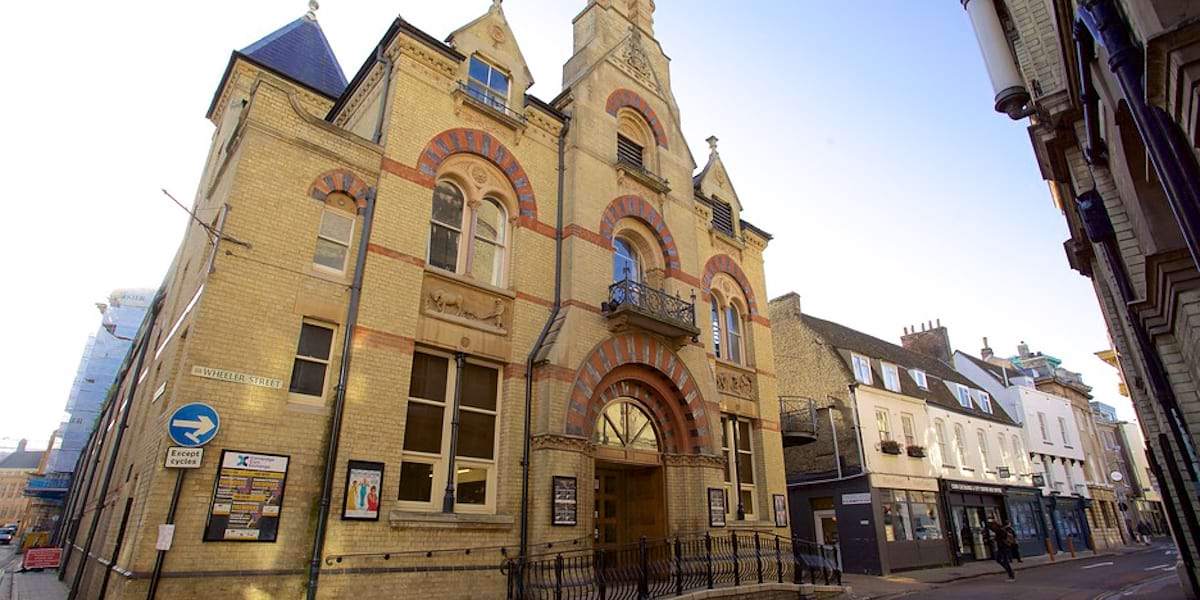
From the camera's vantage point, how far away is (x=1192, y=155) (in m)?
4.57

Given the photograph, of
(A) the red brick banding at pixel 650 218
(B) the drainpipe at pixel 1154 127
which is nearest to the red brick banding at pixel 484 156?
(A) the red brick banding at pixel 650 218

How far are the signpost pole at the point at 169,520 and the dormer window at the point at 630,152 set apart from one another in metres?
12.4

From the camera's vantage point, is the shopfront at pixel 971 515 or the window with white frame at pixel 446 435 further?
the shopfront at pixel 971 515

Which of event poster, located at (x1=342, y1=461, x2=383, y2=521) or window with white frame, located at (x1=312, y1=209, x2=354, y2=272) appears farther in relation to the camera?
window with white frame, located at (x1=312, y1=209, x2=354, y2=272)

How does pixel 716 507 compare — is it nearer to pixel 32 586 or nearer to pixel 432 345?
pixel 432 345

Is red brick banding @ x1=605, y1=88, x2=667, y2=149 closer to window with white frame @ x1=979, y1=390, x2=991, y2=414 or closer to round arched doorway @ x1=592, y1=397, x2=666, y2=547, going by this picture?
round arched doorway @ x1=592, y1=397, x2=666, y2=547

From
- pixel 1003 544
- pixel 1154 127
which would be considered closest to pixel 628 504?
pixel 1154 127

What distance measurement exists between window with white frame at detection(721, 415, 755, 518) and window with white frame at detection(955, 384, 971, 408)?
1803 cm

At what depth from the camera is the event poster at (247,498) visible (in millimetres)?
8797

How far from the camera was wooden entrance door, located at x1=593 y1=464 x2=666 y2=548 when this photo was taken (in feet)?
47.0

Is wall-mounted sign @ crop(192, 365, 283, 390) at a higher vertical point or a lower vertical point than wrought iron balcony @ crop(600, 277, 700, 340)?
lower

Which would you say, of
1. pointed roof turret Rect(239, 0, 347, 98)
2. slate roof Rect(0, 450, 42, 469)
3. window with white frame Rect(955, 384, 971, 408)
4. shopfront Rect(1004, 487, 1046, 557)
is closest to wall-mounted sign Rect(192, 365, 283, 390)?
pointed roof turret Rect(239, 0, 347, 98)

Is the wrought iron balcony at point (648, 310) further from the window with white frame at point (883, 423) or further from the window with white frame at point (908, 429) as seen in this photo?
the window with white frame at point (908, 429)

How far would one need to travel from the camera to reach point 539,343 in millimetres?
13266
